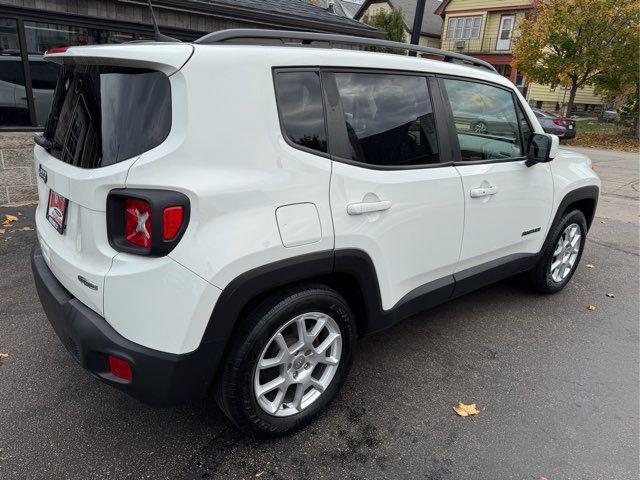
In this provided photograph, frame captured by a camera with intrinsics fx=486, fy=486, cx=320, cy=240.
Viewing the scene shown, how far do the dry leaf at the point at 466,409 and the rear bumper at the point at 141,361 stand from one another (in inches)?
55.8

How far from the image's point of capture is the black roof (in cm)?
746

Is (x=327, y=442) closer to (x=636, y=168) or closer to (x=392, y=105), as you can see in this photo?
(x=392, y=105)

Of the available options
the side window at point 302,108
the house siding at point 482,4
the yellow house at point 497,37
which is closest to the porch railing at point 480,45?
the yellow house at point 497,37

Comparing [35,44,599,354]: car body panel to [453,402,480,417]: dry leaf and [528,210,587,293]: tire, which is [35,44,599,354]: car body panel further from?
[528,210,587,293]: tire

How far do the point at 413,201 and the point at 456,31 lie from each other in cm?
4146

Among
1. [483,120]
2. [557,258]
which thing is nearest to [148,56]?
[483,120]

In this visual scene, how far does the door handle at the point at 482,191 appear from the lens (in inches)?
116

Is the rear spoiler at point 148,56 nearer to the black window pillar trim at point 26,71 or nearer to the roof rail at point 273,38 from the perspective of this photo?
the roof rail at point 273,38

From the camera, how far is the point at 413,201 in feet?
8.52

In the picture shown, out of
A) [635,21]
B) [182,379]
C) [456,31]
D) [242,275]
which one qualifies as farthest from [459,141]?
[456,31]

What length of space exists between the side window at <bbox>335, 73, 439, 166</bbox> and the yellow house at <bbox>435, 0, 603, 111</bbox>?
34.6m

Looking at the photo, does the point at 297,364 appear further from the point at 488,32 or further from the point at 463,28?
the point at 463,28

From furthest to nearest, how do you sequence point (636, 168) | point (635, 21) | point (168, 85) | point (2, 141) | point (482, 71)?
point (635, 21)
point (636, 168)
point (2, 141)
point (482, 71)
point (168, 85)

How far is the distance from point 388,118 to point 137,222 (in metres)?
1.41
